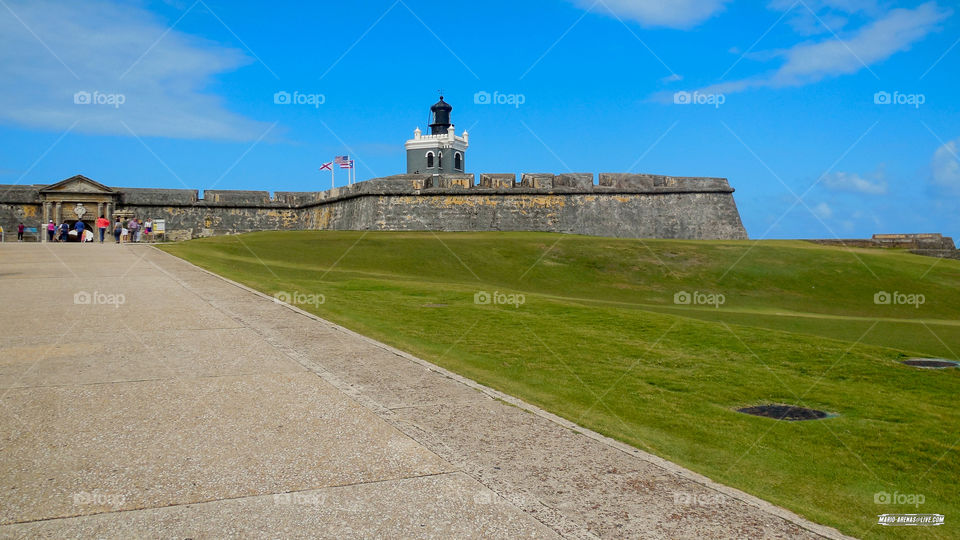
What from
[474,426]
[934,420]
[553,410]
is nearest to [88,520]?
[474,426]

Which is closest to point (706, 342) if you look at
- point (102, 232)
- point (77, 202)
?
point (102, 232)

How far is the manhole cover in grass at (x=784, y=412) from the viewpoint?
7207 mm

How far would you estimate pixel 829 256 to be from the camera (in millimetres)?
24688

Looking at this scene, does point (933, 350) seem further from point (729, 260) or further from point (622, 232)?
point (622, 232)

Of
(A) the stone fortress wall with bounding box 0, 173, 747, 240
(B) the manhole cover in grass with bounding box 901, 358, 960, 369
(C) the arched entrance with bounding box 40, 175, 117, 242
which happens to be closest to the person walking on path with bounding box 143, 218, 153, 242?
(A) the stone fortress wall with bounding box 0, 173, 747, 240

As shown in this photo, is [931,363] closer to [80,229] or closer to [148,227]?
[80,229]

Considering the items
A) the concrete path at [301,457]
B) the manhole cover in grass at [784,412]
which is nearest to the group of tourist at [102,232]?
the concrete path at [301,457]

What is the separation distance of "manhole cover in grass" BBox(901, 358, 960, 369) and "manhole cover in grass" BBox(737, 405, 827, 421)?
3561 mm

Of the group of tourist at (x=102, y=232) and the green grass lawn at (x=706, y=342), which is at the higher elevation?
the group of tourist at (x=102, y=232)

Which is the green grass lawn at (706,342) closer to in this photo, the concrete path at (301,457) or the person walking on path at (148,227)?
the concrete path at (301,457)

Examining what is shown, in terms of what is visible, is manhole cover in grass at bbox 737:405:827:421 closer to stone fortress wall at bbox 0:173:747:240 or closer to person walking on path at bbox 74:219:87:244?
stone fortress wall at bbox 0:173:747:240

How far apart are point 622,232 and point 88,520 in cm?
3241

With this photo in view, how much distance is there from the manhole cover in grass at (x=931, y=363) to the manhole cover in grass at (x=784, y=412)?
356cm

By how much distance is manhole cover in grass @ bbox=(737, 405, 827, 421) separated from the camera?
721 centimetres
